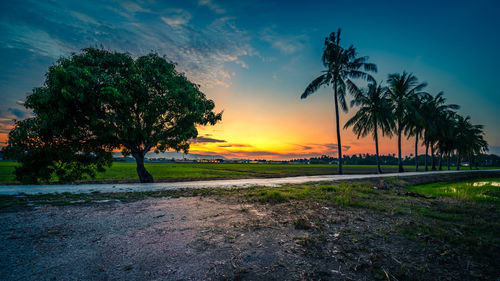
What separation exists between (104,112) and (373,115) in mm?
27838

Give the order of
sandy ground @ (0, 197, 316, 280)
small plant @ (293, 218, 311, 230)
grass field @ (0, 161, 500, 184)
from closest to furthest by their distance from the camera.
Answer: sandy ground @ (0, 197, 316, 280)
small plant @ (293, 218, 311, 230)
grass field @ (0, 161, 500, 184)

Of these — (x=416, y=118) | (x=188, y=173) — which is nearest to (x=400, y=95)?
(x=416, y=118)

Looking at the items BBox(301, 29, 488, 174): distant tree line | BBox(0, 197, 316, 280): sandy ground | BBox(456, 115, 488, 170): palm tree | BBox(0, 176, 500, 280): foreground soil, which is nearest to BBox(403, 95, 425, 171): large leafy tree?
BBox(301, 29, 488, 174): distant tree line

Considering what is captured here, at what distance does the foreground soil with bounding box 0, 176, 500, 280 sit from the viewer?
2.30 m

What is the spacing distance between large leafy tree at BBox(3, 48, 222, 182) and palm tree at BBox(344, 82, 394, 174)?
70.5 feet

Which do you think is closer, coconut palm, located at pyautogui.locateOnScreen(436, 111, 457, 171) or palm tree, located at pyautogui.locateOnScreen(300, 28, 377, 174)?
palm tree, located at pyautogui.locateOnScreen(300, 28, 377, 174)

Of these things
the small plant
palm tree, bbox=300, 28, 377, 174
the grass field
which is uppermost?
palm tree, bbox=300, 28, 377, 174

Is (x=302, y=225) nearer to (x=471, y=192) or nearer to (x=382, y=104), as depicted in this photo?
(x=471, y=192)

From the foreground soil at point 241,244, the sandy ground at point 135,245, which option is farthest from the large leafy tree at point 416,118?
the sandy ground at point 135,245

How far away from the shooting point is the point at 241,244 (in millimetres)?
3088

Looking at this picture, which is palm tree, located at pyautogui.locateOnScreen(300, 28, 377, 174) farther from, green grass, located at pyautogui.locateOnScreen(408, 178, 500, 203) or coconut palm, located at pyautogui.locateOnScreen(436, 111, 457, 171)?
coconut palm, located at pyautogui.locateOnScreen(436, 111, 457, 171)

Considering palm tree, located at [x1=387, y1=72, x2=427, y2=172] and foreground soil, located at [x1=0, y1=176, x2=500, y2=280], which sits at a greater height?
palm tree, located at [x1=387, y1=72, x2=427, y2=172]

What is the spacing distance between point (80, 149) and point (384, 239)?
13600mm

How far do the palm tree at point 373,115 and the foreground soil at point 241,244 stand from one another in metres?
21.6
